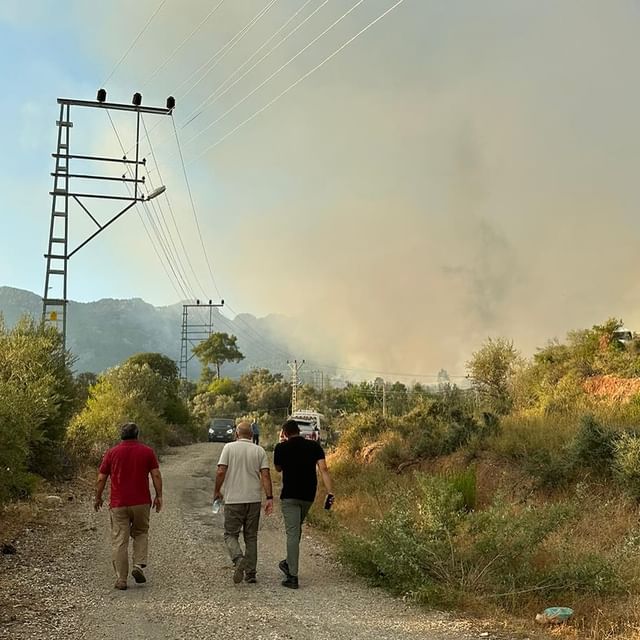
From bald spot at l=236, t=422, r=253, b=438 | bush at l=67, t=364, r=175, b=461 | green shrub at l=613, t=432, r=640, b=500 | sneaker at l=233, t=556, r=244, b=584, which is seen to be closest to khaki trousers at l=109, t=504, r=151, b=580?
sneaker at l=233, t=556, r=244, b=584

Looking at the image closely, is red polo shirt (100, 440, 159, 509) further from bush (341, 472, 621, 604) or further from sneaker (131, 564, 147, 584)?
bush (341, 472, 621, 604)

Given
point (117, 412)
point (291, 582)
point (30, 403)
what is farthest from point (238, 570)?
point (117, 412)

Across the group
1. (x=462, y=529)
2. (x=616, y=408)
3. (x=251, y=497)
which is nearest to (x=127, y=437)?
(x=251, y=497)

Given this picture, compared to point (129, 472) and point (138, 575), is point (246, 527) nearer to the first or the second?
point (138, 575)

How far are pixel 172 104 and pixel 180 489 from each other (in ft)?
36.9

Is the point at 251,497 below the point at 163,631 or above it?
above

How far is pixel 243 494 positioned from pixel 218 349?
95.5 m

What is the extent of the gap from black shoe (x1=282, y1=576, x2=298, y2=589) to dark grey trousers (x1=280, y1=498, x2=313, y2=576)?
0.17 feet

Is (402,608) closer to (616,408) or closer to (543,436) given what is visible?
(543,436)

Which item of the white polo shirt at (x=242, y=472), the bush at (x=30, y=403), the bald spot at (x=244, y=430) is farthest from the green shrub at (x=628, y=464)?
the bush at (x=30, y=403)

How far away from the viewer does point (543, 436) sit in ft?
48.9

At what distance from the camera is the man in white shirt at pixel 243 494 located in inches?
325

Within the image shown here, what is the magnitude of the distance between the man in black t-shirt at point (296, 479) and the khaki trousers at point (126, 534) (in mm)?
1765

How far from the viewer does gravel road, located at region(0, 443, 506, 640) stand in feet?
20.6
